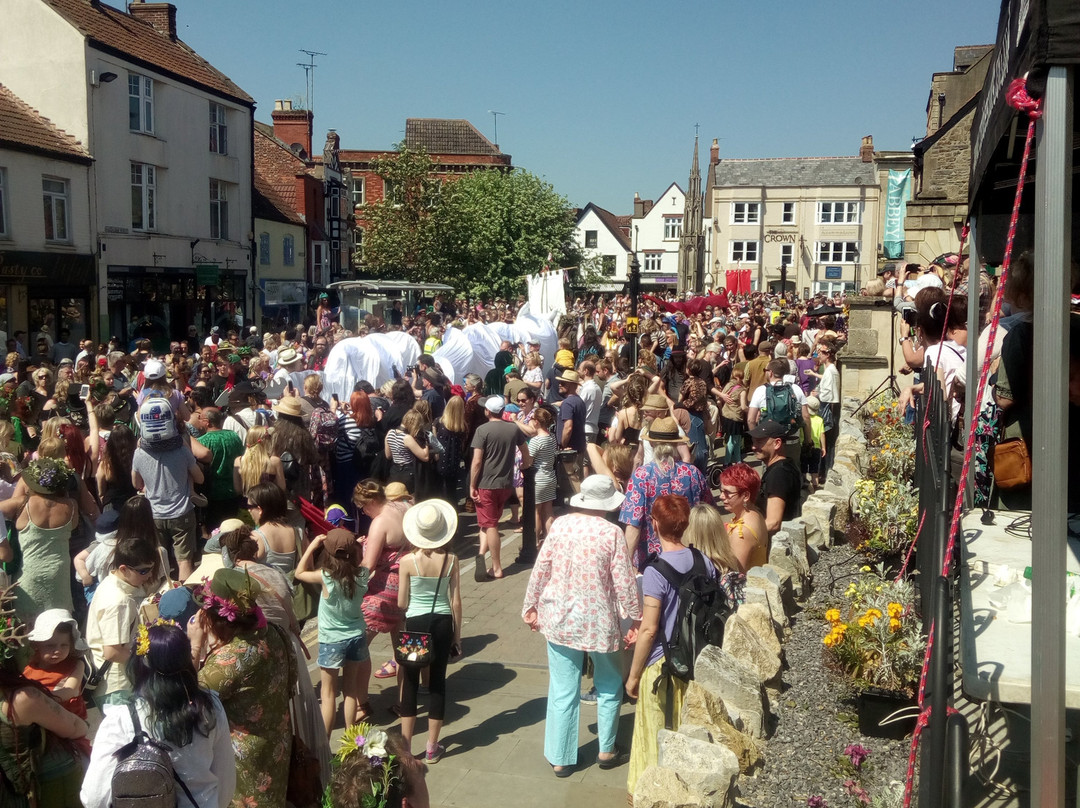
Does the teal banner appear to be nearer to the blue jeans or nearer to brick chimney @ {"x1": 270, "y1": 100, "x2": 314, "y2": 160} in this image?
the blue jeans

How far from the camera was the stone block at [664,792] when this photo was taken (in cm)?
419

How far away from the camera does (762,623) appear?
6.03 metres

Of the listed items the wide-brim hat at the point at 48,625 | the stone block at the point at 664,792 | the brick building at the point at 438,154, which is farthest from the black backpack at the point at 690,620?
the brick building at the point at 438,154

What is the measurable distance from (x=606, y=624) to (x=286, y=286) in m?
34.6

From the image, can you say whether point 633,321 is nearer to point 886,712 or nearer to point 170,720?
point 886,712

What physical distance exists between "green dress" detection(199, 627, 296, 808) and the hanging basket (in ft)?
9.70

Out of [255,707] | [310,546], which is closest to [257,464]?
[310,546]

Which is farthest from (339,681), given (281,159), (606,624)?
(281,159)

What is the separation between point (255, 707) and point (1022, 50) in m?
3.67

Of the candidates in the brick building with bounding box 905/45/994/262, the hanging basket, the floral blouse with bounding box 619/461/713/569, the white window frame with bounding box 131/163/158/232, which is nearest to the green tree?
the white window frame with bounding box 131/163/158/232

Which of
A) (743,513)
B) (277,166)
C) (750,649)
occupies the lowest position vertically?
(750,649)

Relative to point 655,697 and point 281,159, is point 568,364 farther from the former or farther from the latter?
point 281,159

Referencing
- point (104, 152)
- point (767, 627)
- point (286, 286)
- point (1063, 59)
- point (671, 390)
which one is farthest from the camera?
point (286, 286)

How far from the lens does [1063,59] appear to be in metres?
2.08
